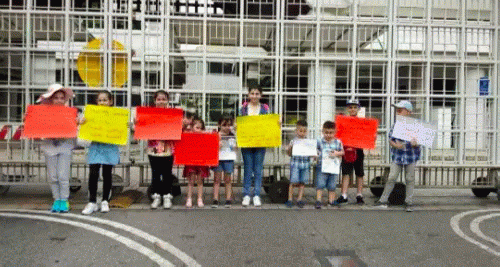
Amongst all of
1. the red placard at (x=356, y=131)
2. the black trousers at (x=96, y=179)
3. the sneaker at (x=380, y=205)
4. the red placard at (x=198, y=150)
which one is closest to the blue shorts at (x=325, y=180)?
the red placard at (x=356, y=131)

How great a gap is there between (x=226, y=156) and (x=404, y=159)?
273 cm

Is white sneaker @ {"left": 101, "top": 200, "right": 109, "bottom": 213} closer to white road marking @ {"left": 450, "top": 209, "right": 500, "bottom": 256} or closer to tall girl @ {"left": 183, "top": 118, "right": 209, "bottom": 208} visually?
tall girl @ {"left": 183, "top": 118, "right": 209, "bottom": 208}

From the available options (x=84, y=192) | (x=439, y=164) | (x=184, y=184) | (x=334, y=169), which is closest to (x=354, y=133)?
(x=334, y=169)

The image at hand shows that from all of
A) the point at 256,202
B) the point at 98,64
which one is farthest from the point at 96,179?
the point at 256,202

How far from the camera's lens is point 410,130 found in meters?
8.02

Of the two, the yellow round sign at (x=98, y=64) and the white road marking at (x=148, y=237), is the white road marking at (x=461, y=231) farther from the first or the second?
the yellow round sign at (x=98, y=64)

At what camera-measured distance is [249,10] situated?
870 centimetres

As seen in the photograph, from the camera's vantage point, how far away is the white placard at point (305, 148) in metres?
7.93

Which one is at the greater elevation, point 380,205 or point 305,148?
point 305,148

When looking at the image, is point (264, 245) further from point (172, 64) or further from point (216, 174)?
point (172, 64)

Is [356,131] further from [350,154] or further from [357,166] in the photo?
[357,166]

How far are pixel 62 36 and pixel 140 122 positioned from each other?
2.09 m

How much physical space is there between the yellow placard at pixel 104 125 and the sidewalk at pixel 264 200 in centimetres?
107

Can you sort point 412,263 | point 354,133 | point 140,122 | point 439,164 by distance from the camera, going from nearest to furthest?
point 412,263
point 140,122
point 354,133
point 439,164
